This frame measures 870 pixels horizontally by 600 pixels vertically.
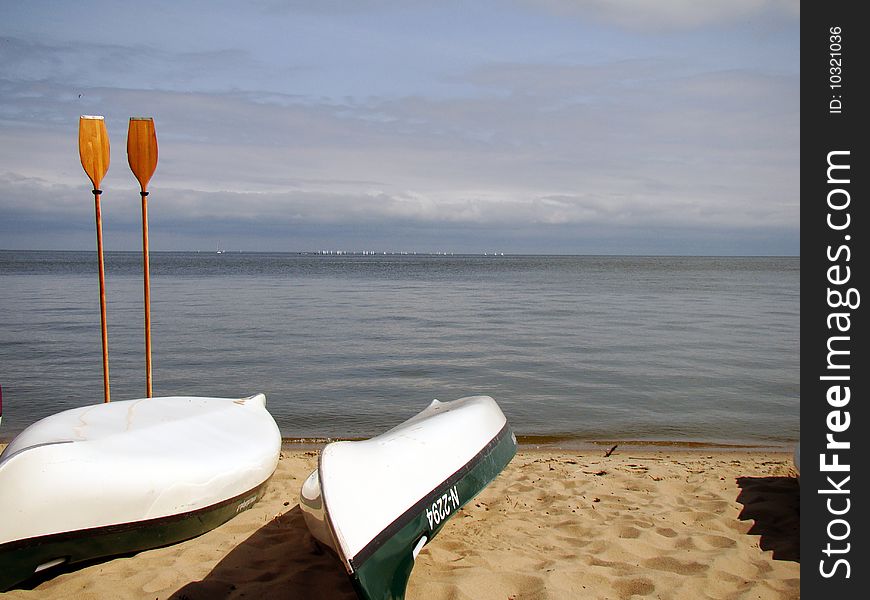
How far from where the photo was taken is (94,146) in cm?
648

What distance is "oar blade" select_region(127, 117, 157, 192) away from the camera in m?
6.64

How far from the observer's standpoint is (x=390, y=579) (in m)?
3.39

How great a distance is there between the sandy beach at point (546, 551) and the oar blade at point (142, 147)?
10.0 ft

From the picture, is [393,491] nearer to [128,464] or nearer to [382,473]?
[382,473]

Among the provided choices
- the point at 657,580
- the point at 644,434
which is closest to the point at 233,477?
the point at 657,580

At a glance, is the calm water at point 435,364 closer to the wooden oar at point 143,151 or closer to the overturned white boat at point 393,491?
the wooden oar at point 143,151

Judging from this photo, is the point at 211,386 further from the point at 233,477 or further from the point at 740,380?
the point at 740,380

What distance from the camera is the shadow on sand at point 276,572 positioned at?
378cm

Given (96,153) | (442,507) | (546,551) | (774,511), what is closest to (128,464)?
(442,507)

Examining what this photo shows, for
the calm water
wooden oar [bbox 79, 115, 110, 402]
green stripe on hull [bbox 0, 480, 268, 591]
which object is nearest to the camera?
green stripe on hull [bbox 0, 480, 268, 591]

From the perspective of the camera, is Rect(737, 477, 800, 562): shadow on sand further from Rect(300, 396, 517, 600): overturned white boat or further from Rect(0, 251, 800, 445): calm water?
Rect(0, 251, 800, 445): calm water

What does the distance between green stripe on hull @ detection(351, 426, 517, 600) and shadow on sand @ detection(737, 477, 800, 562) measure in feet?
5.70

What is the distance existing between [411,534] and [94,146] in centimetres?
481

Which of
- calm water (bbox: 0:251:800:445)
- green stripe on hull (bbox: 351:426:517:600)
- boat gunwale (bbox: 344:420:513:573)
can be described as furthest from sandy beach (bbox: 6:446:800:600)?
calm water (bbox: 0:251:800:445)
